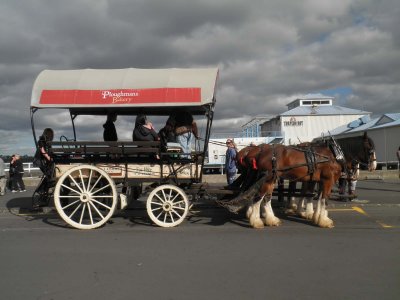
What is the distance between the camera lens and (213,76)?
7.39m

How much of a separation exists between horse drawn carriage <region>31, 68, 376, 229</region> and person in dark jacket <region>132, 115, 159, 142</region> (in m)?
0.23

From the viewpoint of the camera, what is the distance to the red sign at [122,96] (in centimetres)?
719

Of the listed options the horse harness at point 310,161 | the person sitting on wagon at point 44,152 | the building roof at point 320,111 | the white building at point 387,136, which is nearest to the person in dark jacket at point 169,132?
the horse harness at point 310,161

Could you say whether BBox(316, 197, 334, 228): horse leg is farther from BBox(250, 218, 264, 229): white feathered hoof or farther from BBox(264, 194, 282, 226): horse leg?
BBox(250, 218, 264, 229): white feathered hoof

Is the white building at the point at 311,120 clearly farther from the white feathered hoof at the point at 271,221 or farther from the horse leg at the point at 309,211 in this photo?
the white feathered hoof at the point at 271,221

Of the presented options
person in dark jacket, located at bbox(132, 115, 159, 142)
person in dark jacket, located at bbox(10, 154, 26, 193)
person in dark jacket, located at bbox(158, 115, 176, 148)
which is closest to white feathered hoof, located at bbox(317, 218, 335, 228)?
person in dark jacket, located at bbox(158, 115, 176, 148)

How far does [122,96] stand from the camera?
23.8 feet

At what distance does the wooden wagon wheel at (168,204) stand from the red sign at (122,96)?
1.67 metres

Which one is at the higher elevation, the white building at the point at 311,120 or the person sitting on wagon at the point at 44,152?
the white building at the point at 311,120

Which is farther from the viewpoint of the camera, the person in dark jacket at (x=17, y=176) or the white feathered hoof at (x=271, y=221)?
the person in dark jacket at (x=17, y=176)

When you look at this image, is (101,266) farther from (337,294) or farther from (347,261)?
(347,261)

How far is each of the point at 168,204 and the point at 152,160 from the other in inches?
38.8

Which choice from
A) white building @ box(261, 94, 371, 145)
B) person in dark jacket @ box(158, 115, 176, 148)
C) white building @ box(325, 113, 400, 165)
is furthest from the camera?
white building @ box(261, 94, 371, 145)

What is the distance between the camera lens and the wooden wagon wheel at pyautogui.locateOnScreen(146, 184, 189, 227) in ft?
23.8
